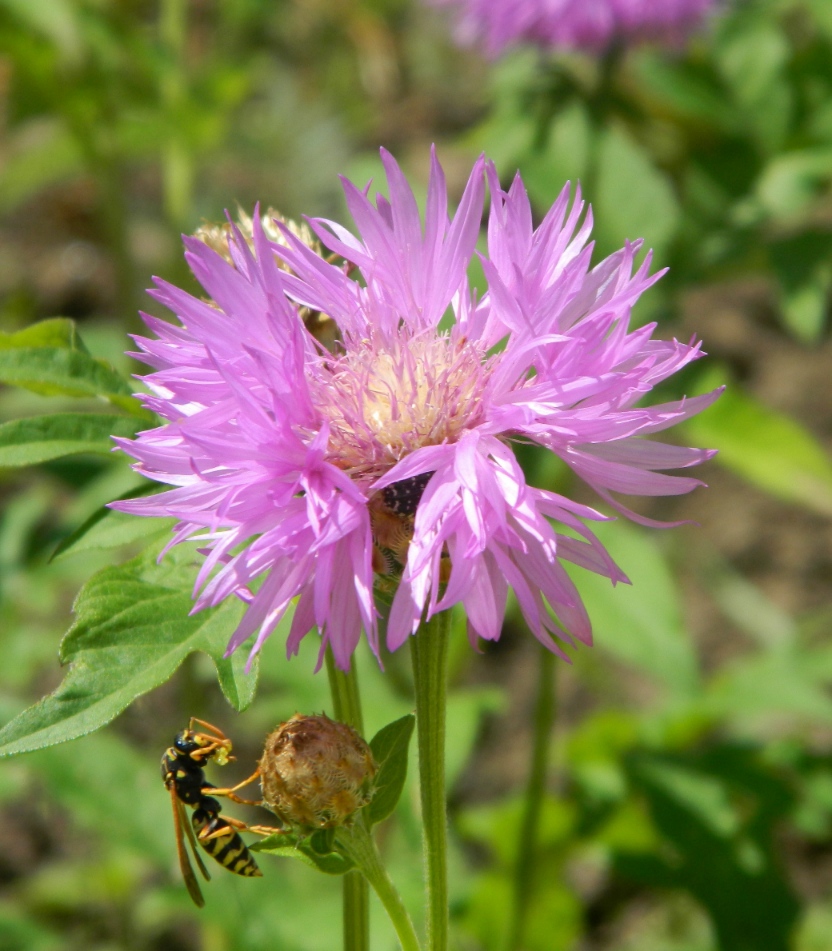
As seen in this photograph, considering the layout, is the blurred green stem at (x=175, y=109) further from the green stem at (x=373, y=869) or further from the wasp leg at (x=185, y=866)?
the green stem at (x=373, y=869)

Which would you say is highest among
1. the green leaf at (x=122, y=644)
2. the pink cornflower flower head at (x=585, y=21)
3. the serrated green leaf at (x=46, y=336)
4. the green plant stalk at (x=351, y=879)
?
the pink cornflower flower head at (x=585, y=21)

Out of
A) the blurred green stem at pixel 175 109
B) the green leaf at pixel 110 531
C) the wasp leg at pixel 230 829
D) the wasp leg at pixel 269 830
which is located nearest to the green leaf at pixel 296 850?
the wasp leg at pixel 269 830

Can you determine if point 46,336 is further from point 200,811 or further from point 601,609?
point 601,609

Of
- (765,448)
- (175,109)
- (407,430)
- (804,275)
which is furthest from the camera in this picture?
(175,109)

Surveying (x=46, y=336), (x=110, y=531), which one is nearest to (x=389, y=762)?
(x=110, y=531)

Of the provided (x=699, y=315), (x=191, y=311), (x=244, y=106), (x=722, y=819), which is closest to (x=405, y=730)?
(x=191, y=311)

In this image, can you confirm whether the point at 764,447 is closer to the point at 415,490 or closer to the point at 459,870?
the point at 459,870
